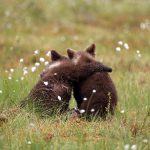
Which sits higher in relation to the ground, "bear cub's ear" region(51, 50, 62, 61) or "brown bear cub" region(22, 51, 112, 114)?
"bear cub's ear" region(51, 50, 62, 61)

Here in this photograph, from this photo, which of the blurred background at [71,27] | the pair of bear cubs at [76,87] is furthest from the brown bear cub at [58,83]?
the blurred background at [71,27]

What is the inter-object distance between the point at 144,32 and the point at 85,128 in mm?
14995

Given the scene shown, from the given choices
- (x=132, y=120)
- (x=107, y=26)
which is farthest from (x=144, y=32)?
(x=132, y=120)

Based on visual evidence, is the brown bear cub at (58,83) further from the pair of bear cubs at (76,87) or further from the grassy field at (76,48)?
the grassy field at (76,48)

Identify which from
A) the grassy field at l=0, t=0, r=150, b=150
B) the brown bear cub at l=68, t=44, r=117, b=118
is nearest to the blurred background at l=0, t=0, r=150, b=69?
the grassy field at l=0, t=0, r=150, b=150

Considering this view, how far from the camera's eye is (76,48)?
17.3 metres

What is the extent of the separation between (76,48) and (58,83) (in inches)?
344

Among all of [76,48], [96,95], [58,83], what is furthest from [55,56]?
[76,48]

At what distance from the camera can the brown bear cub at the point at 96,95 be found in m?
8.32

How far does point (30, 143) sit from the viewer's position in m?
6.38

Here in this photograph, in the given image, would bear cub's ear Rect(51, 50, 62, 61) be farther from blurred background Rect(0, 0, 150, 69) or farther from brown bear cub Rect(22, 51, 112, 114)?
blurred background Rect(0, 0, 150, 69)

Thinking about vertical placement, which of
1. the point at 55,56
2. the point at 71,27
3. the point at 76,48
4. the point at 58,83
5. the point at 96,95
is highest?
the point at 55,56

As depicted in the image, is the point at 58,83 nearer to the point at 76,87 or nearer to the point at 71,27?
the point at 76,87

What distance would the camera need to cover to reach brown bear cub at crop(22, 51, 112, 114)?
8320 millimetres
